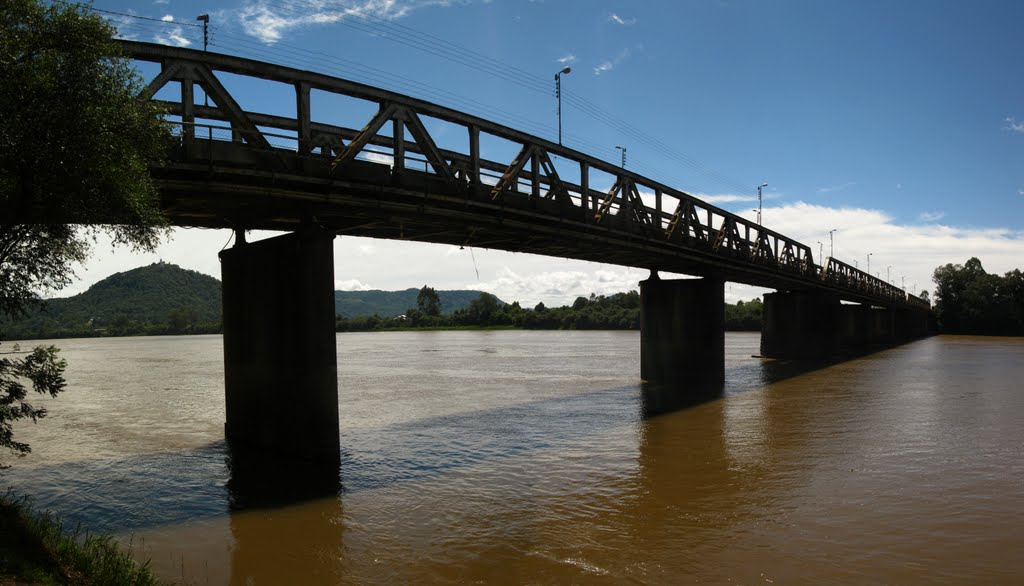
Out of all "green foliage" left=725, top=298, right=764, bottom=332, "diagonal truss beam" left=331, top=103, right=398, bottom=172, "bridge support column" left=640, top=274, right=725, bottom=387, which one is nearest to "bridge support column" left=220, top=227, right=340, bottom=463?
"diagonal truss beam" left=331, top=103, right=398, bottom=172

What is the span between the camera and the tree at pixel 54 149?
397 inches

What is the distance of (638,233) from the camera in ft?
112

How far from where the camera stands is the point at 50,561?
8.84 metres

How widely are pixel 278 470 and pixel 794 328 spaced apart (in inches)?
2375

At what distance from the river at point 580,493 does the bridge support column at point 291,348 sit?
1.52 metres

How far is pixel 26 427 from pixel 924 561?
3295 cm

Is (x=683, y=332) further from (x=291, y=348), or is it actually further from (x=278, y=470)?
(x=278, y=470)

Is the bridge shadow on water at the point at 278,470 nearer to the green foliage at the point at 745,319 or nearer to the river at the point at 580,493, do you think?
the river at the point at 580,493

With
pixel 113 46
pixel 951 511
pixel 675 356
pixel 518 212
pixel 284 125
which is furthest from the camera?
pixel 675 356

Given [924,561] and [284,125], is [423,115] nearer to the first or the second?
[284,125]

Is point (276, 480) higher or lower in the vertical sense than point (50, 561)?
lower

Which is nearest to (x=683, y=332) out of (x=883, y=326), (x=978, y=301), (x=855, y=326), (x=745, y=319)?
(x=855, y=326)

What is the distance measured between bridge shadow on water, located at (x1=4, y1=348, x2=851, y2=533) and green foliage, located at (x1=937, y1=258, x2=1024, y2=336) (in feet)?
504

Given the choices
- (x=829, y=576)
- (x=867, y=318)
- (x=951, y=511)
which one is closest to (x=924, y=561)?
(x=829, y=576)
